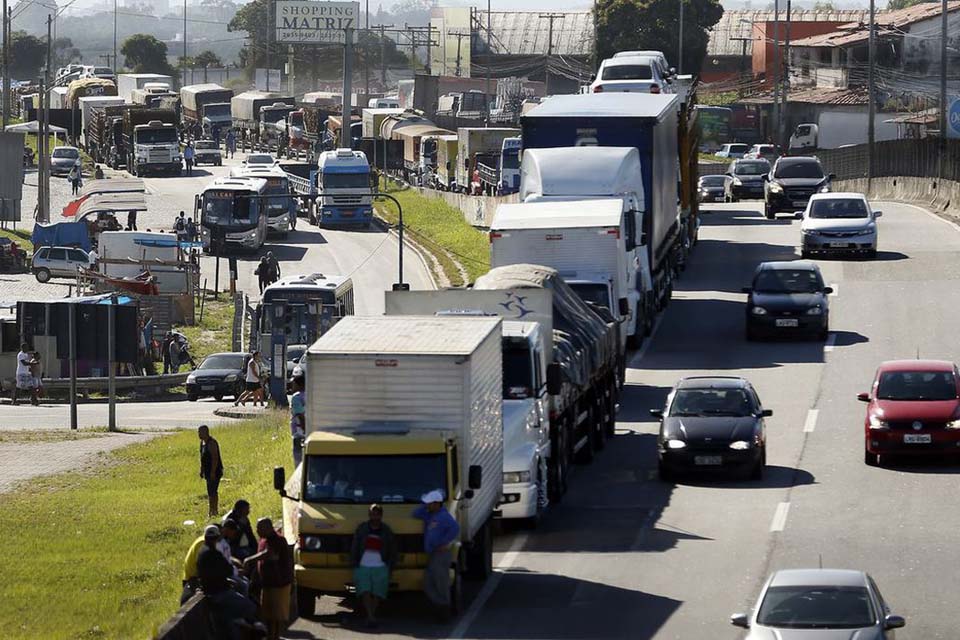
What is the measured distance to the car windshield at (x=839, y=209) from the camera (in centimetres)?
4991

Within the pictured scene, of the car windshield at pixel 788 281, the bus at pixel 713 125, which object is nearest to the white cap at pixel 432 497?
the car windshield at pixel 788 281

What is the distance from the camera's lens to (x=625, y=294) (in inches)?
1426

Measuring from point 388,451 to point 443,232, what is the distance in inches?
2188

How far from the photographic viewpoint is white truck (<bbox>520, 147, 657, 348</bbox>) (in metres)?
37.3

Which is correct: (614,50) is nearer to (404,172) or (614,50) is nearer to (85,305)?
(404,172)

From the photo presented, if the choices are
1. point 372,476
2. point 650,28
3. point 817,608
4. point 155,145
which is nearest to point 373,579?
point 372,476

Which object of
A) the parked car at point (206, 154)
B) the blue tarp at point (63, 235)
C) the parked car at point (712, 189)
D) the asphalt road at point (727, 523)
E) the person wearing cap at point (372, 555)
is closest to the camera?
the person wearing cap at point (372, 555)

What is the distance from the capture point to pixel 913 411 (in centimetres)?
2691

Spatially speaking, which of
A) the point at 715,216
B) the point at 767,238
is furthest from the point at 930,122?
the point at 767,238

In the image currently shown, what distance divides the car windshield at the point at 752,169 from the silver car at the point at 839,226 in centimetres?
2384

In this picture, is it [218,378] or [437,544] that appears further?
[218,378]

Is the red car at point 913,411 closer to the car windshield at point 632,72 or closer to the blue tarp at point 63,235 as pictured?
the car windshield at point 632,72

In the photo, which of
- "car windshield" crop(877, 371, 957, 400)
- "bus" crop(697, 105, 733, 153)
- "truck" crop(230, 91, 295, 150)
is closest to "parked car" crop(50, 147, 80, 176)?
"truck" crop(230, 91, 295, 150)

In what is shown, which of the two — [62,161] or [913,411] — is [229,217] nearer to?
[62,161]
